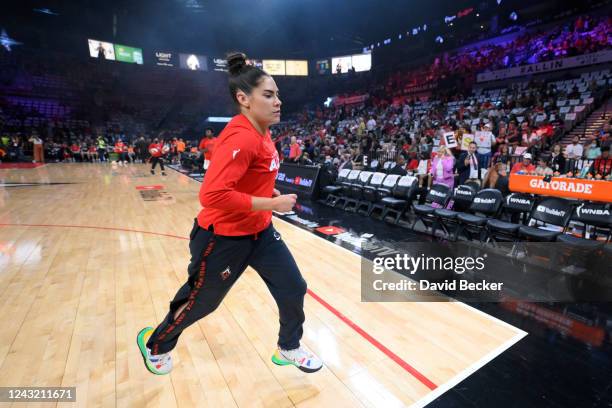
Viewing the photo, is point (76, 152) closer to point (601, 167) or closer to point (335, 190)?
point (335, 190)

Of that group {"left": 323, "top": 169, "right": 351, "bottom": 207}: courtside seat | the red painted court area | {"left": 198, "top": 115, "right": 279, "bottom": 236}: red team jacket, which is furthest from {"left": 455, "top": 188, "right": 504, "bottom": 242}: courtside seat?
the red painted court area

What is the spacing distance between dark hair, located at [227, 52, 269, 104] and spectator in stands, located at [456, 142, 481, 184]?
5969mm

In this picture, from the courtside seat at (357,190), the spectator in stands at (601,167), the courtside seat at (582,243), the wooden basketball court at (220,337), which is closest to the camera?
the wooden basketball court at (220,337)

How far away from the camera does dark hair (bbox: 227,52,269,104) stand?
1.57 metres

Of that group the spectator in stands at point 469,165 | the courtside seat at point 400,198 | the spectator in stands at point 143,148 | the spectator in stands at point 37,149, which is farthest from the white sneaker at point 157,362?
the spectator in stands at point 37,149

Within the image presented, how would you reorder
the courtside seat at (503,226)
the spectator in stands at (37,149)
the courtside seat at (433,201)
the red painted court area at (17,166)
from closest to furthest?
the courtside seat at (503,226)
the courtside seat at (433,201)
the red painted court area at (17,166)
the spectator in stands at (37,149)

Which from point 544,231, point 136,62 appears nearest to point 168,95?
point 136,62

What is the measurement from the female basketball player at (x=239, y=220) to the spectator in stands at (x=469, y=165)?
589 centimetres

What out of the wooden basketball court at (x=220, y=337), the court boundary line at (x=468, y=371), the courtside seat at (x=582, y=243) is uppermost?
the courtside seat at (x=582, y=243)

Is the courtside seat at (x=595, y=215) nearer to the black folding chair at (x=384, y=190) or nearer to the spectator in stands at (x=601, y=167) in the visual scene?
the spectator in stands at (x=601, y=167)

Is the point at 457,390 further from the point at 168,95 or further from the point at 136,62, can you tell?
the point at 168,95

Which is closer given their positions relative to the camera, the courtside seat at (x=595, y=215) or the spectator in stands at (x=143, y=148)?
the courtside seat at (x=595, y=215)

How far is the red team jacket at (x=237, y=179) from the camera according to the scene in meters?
1.40

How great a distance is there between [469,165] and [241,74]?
20.5 feet
